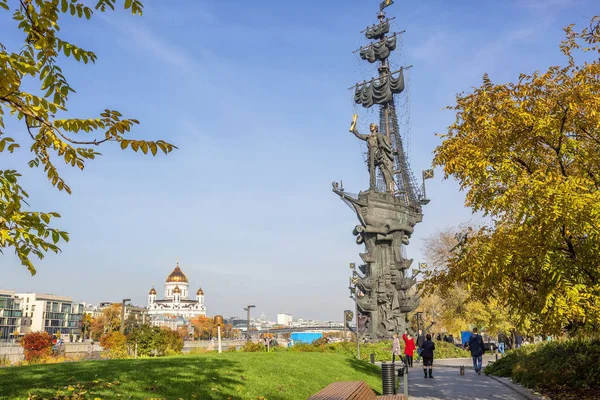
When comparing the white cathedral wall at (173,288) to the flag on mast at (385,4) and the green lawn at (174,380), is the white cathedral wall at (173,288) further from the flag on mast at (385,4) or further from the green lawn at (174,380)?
the green lawn at (174,380)

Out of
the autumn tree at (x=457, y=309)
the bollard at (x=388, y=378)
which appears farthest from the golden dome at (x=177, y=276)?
the bollard at (x=388, y=378)

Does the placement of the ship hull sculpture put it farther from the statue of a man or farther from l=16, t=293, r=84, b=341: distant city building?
l=16, t=293, r=84, b=341: distant city building

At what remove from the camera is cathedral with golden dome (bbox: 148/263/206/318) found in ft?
568

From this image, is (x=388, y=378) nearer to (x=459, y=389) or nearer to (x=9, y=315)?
(x=459, y=389)

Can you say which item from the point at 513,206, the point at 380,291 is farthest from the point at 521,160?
the point at 380,291

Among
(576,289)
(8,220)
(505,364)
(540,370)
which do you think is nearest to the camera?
(8,220)

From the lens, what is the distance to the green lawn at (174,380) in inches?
339

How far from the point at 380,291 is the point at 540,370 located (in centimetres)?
2311

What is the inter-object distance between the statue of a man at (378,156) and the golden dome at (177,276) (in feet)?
475

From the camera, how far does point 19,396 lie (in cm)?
787

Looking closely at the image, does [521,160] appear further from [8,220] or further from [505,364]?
[505,364]

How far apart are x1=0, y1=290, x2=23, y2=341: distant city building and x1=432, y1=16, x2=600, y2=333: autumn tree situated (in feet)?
438

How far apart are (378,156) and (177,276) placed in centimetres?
14757

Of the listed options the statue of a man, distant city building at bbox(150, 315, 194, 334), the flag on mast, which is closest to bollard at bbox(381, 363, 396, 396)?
the statue of a man
